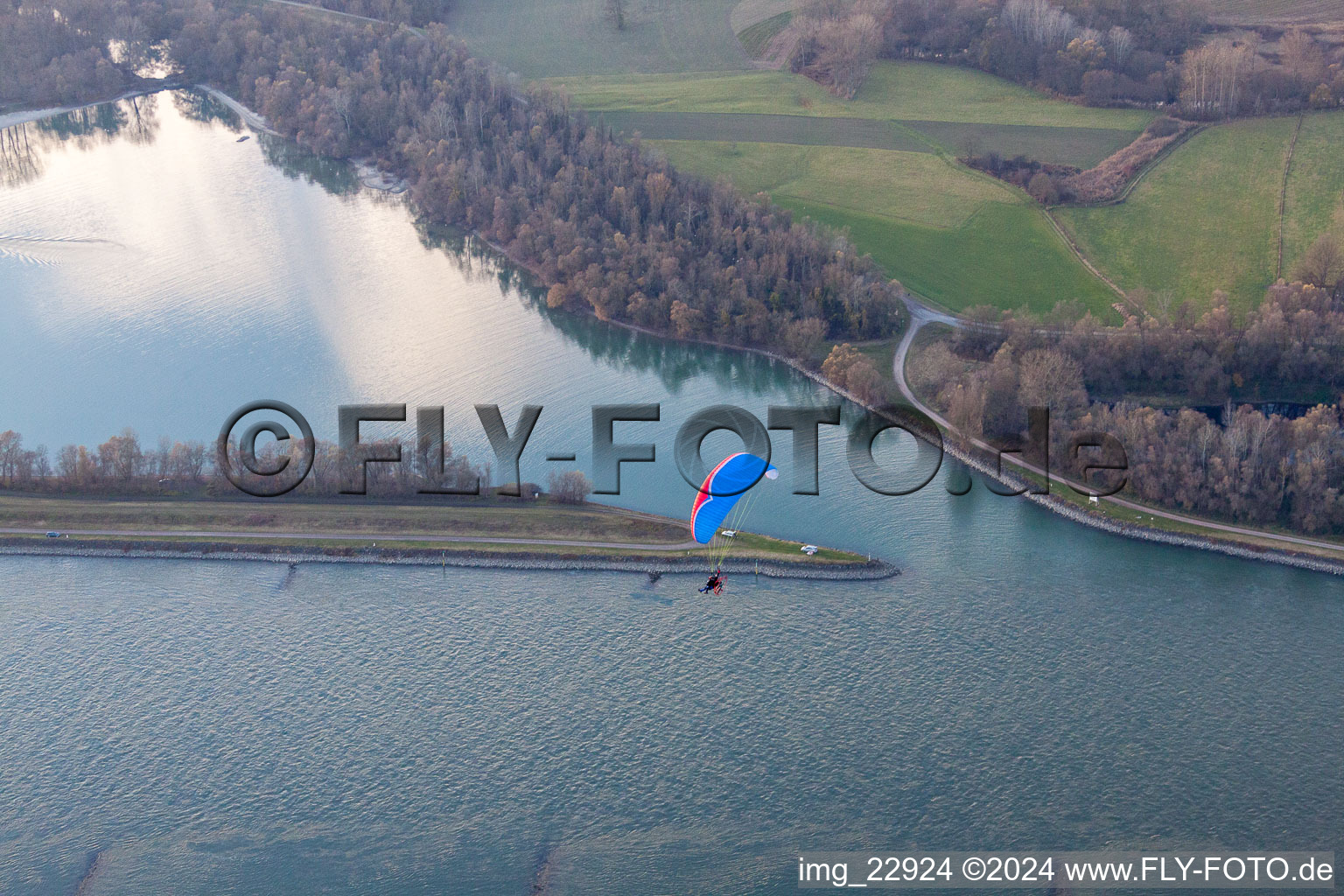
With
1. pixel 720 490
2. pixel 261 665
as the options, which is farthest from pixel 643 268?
pixel 261 665

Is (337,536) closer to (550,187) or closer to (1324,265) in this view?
(550,187)

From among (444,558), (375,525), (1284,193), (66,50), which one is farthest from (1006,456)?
(66,50)

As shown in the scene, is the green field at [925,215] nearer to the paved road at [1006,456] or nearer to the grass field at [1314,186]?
the paved road at [1006,456]

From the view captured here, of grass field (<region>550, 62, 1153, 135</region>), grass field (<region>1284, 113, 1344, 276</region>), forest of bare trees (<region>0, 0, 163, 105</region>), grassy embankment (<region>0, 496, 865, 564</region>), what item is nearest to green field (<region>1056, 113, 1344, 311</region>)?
grass field (<region>1284, 113, 1344, 276</region>)

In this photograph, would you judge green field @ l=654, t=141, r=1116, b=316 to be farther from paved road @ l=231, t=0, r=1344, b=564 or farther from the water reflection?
the water reflection

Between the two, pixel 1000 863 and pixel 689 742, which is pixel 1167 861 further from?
pixel 689 742

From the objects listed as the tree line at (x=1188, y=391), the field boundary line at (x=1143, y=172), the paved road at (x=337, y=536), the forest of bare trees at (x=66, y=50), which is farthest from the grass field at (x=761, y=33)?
the paved road at (x=337, y=536)

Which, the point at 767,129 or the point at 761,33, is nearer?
the point at 767,129
